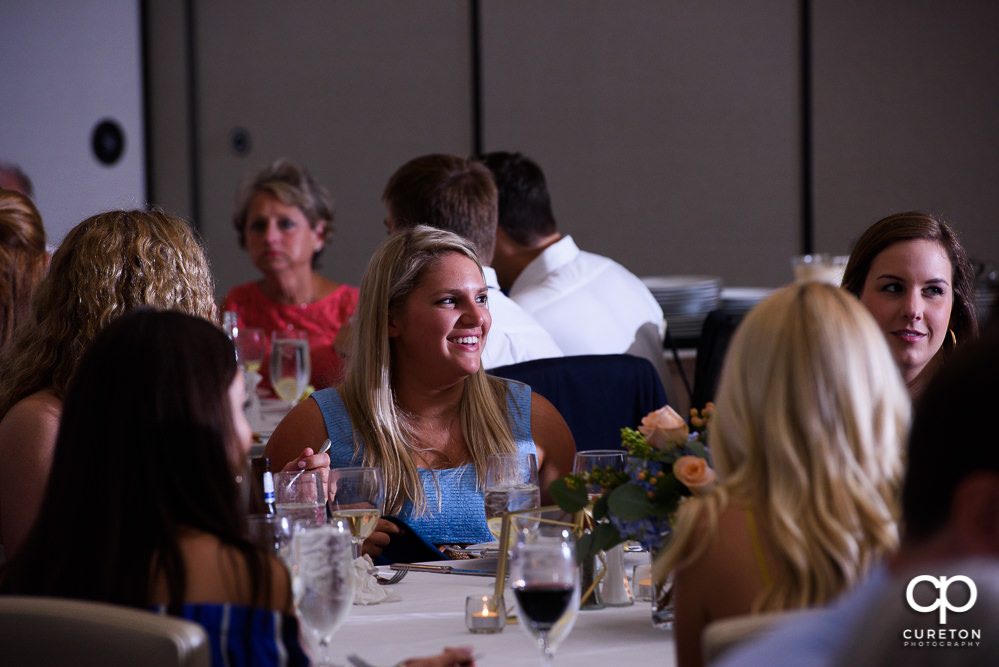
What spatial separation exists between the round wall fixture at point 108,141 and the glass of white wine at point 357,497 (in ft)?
17.0

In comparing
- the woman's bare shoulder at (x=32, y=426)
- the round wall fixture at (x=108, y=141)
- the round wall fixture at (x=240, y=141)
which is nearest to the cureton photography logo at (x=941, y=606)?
the woman's bare shoulder at (x=32, y=426)

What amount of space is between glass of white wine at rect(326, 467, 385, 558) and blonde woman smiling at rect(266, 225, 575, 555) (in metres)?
0.54

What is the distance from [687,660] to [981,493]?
55 centimetres

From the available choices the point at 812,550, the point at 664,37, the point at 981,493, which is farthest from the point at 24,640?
the point at 664,37

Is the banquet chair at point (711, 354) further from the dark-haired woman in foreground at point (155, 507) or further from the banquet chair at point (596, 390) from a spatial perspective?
the dark-haired woman in foreground at point (155, 507)

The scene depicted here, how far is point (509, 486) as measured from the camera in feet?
6.31

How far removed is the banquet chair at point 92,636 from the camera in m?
1.10

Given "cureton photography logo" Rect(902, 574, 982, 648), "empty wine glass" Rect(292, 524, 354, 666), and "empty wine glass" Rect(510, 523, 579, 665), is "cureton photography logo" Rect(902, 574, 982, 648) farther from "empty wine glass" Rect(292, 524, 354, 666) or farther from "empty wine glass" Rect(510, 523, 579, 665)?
"empty wine glass" Rect(292, 524, 354, 666)

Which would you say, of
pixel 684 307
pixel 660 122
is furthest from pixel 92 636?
pixel 660 122

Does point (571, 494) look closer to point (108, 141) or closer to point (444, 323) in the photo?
point (444, 323)

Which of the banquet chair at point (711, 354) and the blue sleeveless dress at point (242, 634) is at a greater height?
the banquet chair at point (711, 354)

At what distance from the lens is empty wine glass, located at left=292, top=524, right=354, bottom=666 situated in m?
1.36

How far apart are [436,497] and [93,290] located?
34.6 inches

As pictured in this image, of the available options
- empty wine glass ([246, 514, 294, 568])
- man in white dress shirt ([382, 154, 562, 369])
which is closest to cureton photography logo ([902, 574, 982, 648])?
empty wine glass ([246, 514, 294, 568])
